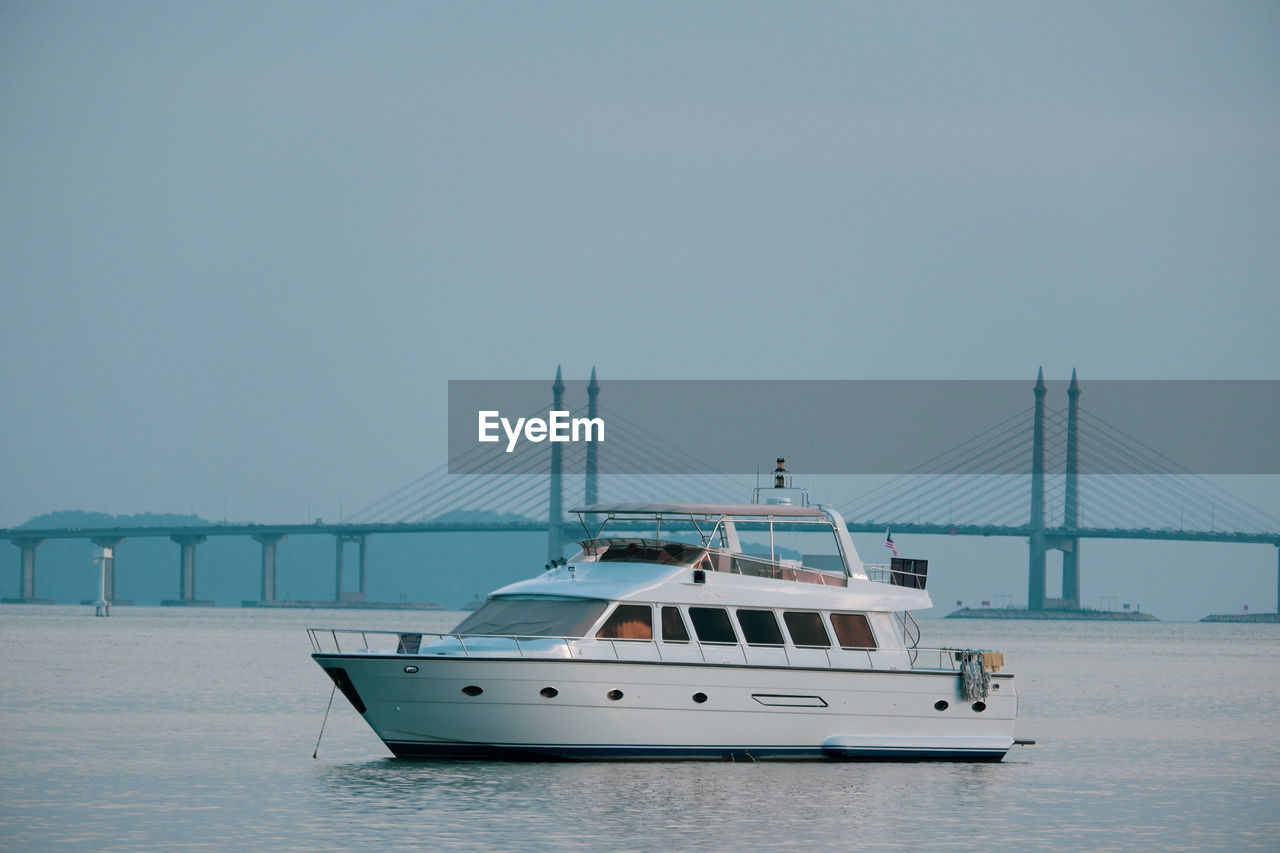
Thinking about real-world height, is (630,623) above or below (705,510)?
below

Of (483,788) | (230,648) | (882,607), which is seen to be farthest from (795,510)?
(230,648)

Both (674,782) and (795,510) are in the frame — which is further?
(795,510)

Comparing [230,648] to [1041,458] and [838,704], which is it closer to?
[838,704]

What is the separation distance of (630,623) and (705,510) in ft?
7.87

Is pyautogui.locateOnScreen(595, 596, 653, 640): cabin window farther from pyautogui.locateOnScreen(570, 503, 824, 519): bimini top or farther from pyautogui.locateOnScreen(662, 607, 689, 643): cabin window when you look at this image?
pyautogui.locateOnScreen(570, 503, 824, 519): bimini top

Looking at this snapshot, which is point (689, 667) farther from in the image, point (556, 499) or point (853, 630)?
point (556, 499)

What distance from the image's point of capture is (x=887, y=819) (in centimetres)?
2167

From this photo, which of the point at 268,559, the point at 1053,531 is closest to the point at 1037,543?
the point at 1053,531

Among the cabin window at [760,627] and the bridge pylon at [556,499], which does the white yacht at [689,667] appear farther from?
the bridge pylon at [556,499]

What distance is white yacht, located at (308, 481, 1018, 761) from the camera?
2348cm

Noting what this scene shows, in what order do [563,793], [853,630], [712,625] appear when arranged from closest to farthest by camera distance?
[563,793] < [712,625] < [853,630]

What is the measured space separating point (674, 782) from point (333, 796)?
4.29m

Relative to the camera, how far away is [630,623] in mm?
24453

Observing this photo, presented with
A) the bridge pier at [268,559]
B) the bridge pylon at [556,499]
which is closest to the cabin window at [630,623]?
the bridge pylon at [556,499]
